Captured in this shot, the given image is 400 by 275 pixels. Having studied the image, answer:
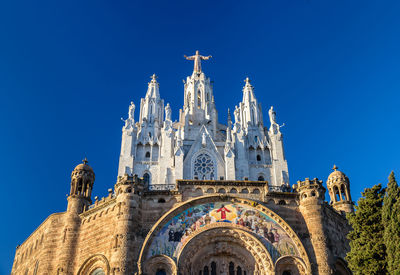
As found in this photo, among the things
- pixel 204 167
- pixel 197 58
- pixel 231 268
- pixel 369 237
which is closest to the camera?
pixel 369 237

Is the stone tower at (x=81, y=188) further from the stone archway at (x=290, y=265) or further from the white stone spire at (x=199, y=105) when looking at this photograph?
the white stone spire at (x=199, y=105)

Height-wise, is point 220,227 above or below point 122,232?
above

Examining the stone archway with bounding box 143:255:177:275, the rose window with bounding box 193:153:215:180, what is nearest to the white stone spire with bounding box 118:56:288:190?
the rose window with bounding box 193:153:215:180

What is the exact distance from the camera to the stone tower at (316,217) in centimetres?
2706

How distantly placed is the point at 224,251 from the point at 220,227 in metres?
1.65

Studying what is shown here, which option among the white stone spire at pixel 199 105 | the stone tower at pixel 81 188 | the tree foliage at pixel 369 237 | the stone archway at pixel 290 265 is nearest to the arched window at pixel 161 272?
the stone archway at pixel 290 265

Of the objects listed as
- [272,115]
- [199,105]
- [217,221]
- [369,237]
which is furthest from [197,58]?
[369,237]

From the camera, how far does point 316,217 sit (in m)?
28.7

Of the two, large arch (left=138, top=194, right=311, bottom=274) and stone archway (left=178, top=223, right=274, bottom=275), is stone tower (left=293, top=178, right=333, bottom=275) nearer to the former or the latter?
large arch (left=138, top=194, right=311, bottom=274)

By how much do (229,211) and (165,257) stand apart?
5.33 m

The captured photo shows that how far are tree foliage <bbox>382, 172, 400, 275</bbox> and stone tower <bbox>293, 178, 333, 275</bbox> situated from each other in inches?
248

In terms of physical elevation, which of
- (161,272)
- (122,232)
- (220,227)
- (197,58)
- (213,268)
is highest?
(197,58)

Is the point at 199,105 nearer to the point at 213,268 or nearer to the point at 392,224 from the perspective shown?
the point at 213,268

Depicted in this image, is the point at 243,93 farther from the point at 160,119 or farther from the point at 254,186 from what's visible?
the point at 254,186
